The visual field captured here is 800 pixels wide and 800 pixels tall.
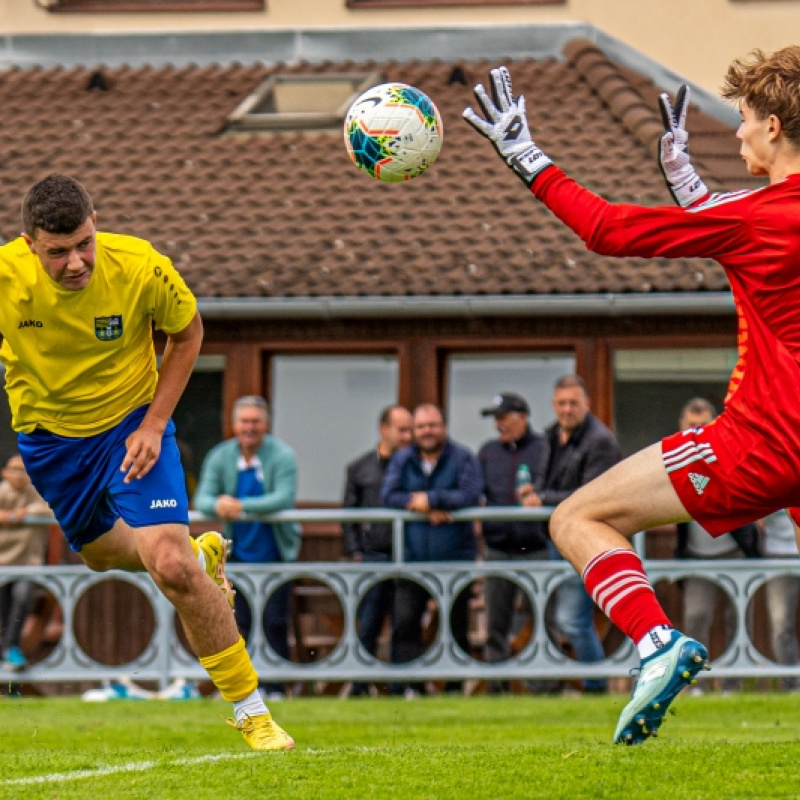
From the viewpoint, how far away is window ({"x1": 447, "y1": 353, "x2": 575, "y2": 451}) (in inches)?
648

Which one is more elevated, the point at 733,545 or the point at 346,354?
the point at 346,354

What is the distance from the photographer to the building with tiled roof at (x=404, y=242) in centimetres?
1571

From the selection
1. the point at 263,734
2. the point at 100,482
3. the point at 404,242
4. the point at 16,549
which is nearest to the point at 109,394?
the point at 100,482

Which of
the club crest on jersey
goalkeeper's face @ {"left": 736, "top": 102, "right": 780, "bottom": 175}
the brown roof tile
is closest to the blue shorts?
the club crest on jersey

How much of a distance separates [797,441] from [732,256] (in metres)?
0.66

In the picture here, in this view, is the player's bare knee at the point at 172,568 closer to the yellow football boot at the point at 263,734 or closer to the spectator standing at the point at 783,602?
the yellow football boot at the point at 263,734

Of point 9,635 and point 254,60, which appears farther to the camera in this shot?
point 254,60

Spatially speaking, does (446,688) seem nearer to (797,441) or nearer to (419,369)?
(419,369)

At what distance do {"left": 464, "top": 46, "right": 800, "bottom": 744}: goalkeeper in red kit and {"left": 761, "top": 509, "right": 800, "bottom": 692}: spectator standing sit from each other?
251 inches

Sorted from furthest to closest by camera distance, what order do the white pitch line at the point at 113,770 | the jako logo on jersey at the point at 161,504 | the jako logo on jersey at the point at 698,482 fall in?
the jako logo on jersey at the point at 161,504, the white pitch line at the point at 113,770, the jako logo on jersey at the point at 698,482

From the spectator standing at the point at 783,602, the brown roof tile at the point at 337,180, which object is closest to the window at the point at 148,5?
the brown roof tile at the point at 337,180

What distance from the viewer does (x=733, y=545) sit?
42.0ft

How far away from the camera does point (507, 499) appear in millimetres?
13094

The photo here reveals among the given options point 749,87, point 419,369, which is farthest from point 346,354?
point 749,87
